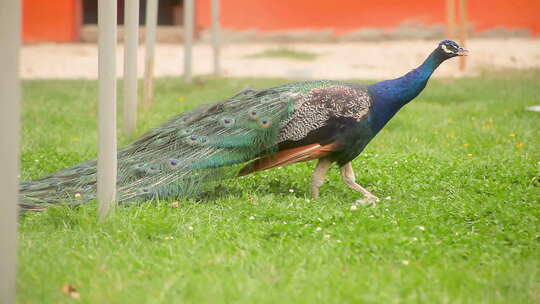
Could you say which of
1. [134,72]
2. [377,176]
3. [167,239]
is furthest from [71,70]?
[167,239]

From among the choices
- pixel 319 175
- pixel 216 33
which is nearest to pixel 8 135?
pixel 319 175

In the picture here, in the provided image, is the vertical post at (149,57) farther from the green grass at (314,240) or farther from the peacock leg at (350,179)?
the peacock leg at (350,179)

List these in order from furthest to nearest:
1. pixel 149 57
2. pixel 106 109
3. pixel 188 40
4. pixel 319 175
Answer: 1. pixel 188 40
2. pixel 149 57
3. pixel 319 175
4. pixel 106 109

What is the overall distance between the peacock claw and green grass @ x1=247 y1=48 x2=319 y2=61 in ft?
30.5

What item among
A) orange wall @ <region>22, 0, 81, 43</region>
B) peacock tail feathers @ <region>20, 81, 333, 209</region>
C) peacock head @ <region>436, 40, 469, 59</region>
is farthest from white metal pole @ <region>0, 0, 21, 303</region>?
orange wall @ <region>22, 0, 81, 43</region>

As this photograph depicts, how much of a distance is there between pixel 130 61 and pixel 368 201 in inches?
120

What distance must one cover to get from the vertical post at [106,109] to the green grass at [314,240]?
145 mm

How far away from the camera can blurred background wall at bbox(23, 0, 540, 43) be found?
48.4 ft

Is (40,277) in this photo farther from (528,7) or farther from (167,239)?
(528,7)

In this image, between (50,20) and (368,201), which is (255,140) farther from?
(50,20)

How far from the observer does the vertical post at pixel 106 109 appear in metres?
4.39

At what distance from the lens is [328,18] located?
15.8 m

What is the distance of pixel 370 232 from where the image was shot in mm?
4285

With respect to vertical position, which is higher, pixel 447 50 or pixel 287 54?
pixel 447 50
